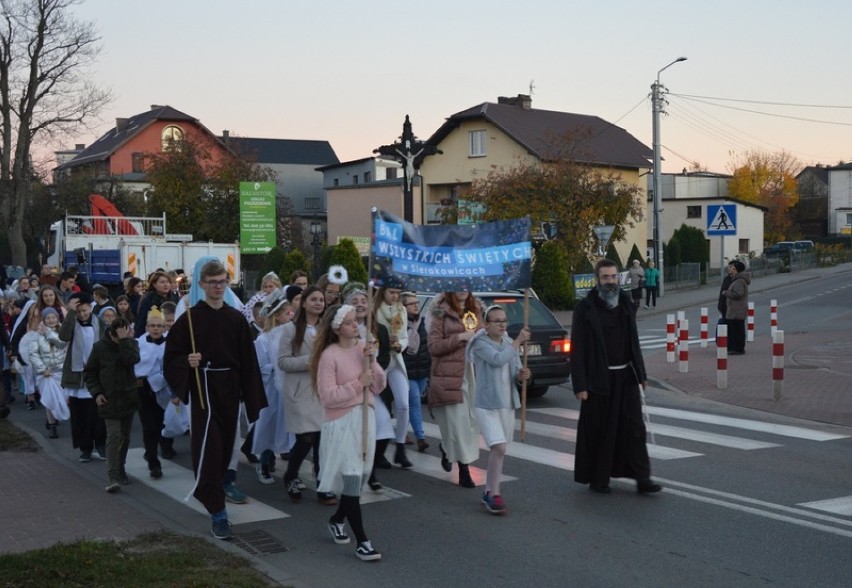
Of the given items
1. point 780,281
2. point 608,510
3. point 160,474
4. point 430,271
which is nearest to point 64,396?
point 160,474

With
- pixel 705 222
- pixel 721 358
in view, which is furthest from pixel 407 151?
pixel 705 222

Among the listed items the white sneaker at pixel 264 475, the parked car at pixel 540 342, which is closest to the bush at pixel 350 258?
the parked car at pixel 540 342

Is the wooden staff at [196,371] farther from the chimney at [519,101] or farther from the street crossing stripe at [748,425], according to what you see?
the chimney at [519,101]

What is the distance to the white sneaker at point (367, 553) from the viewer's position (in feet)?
22.3

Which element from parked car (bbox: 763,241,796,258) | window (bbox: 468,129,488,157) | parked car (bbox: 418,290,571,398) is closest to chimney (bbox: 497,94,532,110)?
window (bbox: 468,129,488,157)

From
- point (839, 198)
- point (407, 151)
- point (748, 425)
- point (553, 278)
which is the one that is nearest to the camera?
point (748, 425)

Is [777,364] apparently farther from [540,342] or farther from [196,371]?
[196,371]

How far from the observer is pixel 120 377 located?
934cm

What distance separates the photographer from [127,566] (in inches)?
246

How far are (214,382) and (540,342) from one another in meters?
7.40

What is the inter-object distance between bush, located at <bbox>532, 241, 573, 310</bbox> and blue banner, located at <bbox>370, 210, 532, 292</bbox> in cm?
2880

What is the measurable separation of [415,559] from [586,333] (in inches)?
103

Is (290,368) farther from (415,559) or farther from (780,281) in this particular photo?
(780,281)

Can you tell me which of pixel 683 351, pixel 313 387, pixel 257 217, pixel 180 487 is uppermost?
pixel 257 217
